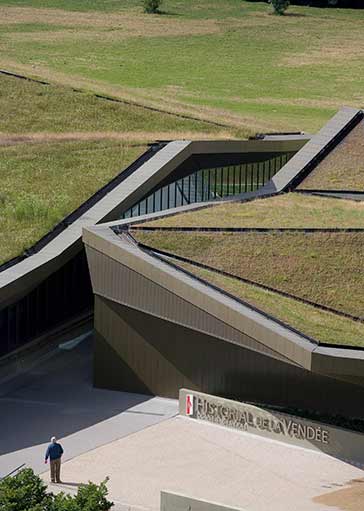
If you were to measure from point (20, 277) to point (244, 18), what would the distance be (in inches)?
2525

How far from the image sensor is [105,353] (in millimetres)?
44844

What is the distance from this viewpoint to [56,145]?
5925cm

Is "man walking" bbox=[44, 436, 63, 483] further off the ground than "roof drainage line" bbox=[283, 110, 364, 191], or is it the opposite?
"roof drainage line" bbox=[283, 110, 364, 191]

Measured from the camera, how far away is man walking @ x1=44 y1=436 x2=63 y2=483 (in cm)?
3738

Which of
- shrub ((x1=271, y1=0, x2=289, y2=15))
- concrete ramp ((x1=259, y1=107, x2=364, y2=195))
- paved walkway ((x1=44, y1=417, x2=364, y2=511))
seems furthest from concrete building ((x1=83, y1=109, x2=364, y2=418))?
shrub ((x1=271, y1=0, x2=289, y2=15))

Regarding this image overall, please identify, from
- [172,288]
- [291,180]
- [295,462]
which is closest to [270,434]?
[295,462]

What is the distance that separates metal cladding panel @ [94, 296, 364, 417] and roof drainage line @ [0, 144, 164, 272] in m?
3.78

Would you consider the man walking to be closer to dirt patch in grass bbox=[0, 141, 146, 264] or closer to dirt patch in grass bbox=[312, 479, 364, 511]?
dirt patch in grass bbox=[312, 479, 364, 511]

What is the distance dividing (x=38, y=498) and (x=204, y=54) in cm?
6445

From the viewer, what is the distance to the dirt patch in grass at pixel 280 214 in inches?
1901

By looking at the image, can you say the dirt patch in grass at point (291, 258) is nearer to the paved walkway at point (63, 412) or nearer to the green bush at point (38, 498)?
the paved walkway at point (63, 412)

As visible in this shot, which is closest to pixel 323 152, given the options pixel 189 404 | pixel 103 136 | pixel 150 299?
pixel 103 136

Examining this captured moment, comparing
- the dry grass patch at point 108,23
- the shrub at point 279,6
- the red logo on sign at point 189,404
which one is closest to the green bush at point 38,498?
the red logo on sign at point 189,404

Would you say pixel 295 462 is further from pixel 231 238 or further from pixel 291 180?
pixel 291 180
